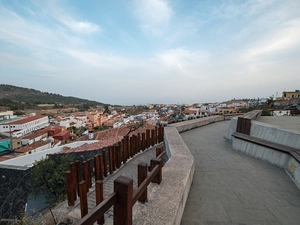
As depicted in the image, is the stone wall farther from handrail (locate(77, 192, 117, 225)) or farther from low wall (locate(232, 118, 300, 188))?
low wall (locate(232, 118, 300, 188))

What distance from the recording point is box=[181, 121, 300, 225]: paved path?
199 centimetres

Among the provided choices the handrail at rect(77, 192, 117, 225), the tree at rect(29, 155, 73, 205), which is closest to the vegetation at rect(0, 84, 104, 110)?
the tree at rect(29, 155, 73, 205)

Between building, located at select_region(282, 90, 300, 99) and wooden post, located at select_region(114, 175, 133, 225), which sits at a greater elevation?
building, located at select_region(282, 90, 300, 99)

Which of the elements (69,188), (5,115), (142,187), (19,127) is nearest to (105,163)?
(69,188)

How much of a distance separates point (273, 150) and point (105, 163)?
407cm

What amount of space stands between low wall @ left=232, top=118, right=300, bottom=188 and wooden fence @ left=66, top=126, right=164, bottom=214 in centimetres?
275

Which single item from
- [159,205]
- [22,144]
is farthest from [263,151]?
[22,144]

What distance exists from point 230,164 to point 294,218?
1.69 metres

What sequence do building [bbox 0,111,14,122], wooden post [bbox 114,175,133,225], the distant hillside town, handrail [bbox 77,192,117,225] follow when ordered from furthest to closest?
building [bbox 0,111,14,122] < the distant hillside town < wooden post [bbox 114,175,133,225] < handrail [bbox 77,192,117,225]

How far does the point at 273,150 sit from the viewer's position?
147 inches

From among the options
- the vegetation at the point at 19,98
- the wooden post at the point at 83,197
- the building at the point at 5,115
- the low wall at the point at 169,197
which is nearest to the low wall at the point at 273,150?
the low wall at the point at 169,197

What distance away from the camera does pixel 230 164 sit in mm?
3664

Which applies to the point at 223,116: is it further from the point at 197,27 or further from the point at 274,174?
the point at 274,174

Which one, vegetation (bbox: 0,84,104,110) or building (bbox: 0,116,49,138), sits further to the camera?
vegetation (bbox: 0,84,104,110)
